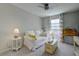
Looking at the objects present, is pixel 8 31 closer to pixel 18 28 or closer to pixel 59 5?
pixel 18 28

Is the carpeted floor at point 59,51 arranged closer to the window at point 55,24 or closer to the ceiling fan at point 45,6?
the window at point 55,24

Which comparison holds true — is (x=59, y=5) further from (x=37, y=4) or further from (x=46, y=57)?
(x=46, y=57)

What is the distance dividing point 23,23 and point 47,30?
1.32ft

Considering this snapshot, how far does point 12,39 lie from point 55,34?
69cm

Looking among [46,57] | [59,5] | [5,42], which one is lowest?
[46,57]

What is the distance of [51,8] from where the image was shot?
5.70 ft

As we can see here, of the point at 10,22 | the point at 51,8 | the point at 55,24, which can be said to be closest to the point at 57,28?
the point at 55,24

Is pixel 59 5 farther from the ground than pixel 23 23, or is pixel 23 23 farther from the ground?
pixel 59 5

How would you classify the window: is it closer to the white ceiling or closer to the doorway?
the doorway

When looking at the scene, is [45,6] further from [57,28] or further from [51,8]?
[57,28]

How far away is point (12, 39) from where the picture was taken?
5.65ft

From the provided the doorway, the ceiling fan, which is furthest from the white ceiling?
the doorway

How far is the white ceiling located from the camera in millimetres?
1698

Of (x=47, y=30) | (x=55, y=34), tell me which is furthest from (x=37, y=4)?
(x=55, y=34)
